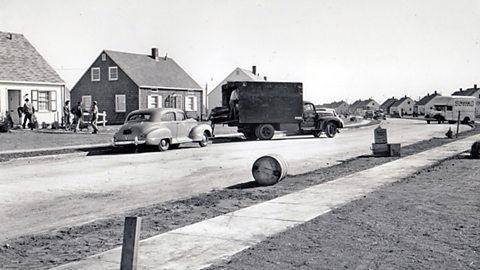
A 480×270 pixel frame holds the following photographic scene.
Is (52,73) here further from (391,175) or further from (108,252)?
(108,252)

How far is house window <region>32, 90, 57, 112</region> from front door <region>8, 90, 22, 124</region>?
95 centimetres

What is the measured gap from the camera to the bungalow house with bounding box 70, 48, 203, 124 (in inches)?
1911

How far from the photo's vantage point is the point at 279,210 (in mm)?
8875

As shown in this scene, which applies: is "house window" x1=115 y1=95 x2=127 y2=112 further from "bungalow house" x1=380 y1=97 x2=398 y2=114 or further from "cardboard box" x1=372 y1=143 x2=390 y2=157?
"bungalow house" x1=380 y1=97 x2=398 y2=114

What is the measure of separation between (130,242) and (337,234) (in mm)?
3200

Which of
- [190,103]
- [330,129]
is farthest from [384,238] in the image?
[190,103]

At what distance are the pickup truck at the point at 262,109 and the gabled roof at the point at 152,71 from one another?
66.3 ft

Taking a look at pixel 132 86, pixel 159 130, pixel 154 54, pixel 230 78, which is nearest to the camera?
pixel 159 130

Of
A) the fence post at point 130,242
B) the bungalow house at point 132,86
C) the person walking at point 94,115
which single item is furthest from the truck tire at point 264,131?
the fence post at point 130,242

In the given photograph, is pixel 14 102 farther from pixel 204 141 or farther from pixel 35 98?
pixel 204 141

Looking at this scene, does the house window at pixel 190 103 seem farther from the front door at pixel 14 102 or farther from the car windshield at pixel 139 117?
the car windshield at pixel 139 117

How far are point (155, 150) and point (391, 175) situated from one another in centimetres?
1086

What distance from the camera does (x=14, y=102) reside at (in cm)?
3384

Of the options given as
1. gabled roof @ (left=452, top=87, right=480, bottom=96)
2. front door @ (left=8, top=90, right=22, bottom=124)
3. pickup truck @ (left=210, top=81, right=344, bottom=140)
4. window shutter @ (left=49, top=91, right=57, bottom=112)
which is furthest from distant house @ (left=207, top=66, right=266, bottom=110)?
gabled roof @ (left=452, top=87, right=480, bottom=96)
